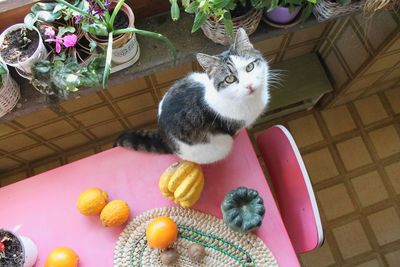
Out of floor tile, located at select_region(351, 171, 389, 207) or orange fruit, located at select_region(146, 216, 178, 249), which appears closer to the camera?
orange fruit, located at select_region(146, 216, 178, 249)

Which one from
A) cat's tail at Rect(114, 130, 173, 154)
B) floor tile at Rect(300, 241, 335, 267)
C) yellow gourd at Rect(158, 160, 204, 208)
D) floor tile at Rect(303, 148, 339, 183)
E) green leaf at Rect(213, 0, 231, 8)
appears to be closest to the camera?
green leaf at Rect(213, 0, 231, 8)

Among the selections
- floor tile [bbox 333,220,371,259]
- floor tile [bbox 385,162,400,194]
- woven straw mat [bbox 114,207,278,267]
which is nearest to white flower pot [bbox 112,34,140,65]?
woven straw mat [bbox 114,207,278,267]

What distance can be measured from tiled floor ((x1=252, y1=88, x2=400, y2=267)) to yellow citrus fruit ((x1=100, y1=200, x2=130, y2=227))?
890mm

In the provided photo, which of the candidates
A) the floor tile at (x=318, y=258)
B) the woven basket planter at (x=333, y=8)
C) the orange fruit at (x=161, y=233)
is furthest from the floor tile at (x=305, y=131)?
the orange fruit at (x=161, y=233)

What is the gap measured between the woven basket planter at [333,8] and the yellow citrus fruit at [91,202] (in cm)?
81

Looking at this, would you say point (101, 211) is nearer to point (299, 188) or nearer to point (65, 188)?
point (65, 188)

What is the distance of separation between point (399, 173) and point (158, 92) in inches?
43.9

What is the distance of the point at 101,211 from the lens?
40.4 inches

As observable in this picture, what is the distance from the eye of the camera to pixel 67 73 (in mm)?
984

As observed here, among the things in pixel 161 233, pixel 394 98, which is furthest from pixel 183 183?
pixel 394 98

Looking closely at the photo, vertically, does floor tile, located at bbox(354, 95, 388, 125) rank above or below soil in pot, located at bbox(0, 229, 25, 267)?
above

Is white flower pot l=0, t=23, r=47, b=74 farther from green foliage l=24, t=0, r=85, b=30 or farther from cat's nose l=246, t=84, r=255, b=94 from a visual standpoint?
cat's nose l=246, t=84, r=255, b=94

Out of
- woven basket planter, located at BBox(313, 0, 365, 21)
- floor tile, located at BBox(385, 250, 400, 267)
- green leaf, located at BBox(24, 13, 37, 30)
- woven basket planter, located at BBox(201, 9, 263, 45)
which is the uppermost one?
green leaf, located at BBox(24, 13, 37, 30)

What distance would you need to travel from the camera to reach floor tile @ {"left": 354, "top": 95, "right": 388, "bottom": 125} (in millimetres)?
1754
